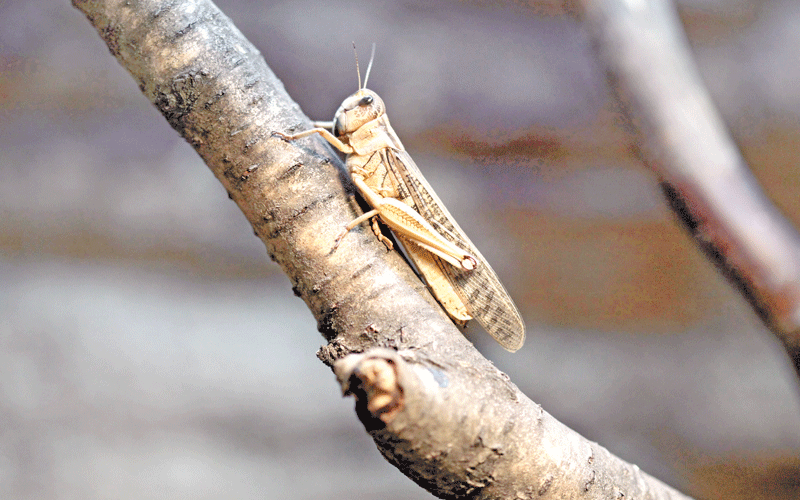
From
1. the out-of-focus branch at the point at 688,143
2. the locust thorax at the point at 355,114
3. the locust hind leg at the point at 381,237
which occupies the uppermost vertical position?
the locust thorax at the point at 355,114

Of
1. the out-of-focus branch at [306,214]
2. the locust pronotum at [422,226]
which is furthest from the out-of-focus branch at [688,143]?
the locust pronotum at [422,226]

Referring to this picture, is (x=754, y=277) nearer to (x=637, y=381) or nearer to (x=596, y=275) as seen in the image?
(x=596, y=275)

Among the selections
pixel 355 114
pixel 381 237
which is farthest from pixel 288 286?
pixel 381 237

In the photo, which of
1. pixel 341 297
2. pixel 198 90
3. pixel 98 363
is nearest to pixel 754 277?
pixel 341 297

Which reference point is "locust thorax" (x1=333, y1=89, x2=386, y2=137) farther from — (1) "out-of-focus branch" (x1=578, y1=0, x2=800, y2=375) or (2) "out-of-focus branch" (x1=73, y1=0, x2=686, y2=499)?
(1) "out-of-focus branch" (x1=578, y1=0, x2=800, y2=375)

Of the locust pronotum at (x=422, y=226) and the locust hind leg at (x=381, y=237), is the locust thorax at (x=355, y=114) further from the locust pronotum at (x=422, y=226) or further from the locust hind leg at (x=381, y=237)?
the locust hind leg at (x=381, y=237)

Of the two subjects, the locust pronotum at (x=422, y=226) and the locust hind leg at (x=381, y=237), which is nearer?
the locust hind leg at (x=381, y=237)

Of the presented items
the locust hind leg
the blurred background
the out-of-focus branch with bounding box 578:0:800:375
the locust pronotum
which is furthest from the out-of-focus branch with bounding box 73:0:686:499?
the blurred background
